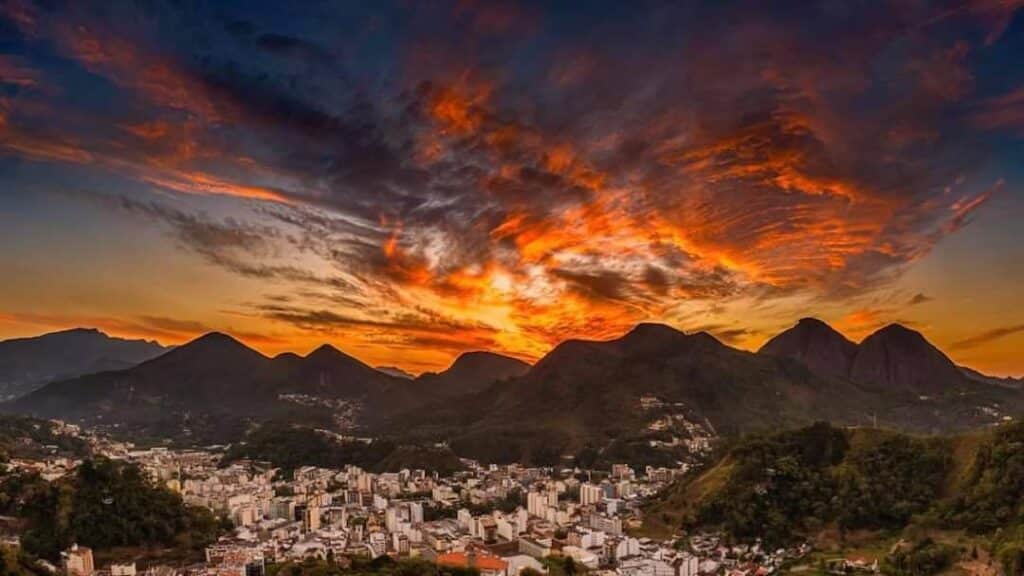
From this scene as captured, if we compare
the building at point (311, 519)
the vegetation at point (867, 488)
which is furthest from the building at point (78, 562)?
the vegetation at point (867, 488)

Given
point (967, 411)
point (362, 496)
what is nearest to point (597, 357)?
point (967, 411)

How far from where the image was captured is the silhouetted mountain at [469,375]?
99.0 meters

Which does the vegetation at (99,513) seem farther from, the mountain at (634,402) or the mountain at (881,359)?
the mountain at (881,359)

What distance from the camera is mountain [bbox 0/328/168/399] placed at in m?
110

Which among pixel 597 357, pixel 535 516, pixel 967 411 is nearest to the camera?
pixel 535 516

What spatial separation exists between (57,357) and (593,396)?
108 meters

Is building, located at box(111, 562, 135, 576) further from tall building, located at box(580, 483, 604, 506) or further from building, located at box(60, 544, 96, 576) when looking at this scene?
tall building, located at box(580, 483, 604, 506)

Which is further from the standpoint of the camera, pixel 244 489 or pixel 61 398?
pixel 61 398

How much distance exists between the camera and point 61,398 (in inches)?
3152

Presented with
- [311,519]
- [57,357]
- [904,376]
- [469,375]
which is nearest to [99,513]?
[311,519]

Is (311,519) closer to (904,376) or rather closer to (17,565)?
(17,565)

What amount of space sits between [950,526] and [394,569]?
16.3m

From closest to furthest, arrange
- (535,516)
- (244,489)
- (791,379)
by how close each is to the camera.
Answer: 1. (535,516)
2. (244,489)
3. (791,379)

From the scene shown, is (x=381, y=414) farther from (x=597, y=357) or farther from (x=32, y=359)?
(x=32, y=359)
